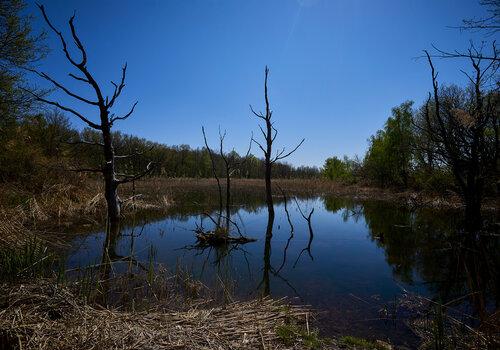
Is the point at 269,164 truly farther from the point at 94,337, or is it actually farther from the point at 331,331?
the point at 94,337

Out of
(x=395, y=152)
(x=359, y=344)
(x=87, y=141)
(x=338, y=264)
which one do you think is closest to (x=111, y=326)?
(x=359, y=344)

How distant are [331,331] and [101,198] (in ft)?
39.3

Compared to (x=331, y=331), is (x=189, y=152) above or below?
above

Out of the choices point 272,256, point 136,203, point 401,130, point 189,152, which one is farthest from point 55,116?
point 189,152

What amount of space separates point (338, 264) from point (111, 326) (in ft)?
19.5

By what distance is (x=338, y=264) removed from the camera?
8031 millimetres

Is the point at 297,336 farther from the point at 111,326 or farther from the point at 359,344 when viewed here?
the point at 111,326

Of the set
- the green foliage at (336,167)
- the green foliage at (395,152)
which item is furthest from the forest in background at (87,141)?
the green foliage at (336,167)

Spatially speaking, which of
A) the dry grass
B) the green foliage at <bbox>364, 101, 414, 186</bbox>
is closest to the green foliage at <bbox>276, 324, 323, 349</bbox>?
the dry grass

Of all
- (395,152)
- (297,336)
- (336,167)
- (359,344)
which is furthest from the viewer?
(336,167)

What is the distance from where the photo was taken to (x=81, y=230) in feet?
32.6

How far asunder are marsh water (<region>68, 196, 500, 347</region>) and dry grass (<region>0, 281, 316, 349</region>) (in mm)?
1068

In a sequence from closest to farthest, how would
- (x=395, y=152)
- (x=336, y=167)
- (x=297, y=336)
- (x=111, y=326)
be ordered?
(x=111, y=326)
(x=297, y=336)
(x=395, y=152)
(x=336, y=167)

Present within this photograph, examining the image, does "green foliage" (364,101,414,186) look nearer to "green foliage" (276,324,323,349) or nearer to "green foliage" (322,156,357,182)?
"green foliage" (322,156,357,182)
